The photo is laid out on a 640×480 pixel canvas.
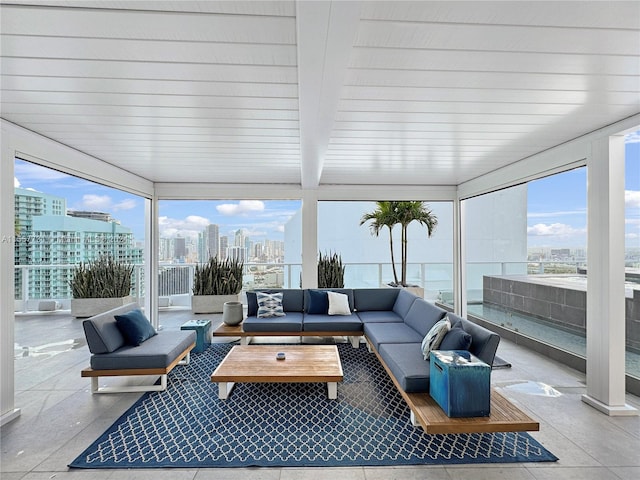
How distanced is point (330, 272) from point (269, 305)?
1848 millimetres

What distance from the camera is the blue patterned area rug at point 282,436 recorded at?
2350 mm

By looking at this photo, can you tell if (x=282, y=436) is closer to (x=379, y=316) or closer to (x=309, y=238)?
(x=379, y=316)

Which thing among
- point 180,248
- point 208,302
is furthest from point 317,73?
point 180,248

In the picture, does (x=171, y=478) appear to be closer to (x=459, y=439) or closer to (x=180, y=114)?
(x=459, y=439)

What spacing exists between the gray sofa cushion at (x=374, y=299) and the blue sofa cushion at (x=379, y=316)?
0.07m

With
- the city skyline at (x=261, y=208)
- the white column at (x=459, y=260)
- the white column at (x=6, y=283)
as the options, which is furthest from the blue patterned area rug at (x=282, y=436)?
the white column at (x=459, y=260)

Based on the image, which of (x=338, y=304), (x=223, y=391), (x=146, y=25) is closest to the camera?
(x=146, y=25)

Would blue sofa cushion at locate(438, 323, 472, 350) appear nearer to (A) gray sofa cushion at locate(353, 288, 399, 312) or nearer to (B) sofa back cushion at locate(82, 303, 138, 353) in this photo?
(A) gray sofa cushion at locate(353, 288, 399, 312)

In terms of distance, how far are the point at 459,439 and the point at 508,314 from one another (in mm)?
3701

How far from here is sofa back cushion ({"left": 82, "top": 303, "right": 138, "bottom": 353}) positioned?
3289 millimetres

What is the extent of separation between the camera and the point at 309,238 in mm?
6023

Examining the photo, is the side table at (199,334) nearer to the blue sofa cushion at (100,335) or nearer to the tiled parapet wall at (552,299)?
the blue sofa cushion at (100,335)

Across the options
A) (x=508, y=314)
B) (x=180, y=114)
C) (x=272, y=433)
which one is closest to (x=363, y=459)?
(x=272, y=433)

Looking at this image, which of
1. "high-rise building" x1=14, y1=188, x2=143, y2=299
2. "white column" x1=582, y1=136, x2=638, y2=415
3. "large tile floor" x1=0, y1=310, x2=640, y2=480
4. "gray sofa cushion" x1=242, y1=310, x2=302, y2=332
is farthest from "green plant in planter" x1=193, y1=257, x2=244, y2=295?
"white column" x1=582, y1=136, x2=638, y2=415
